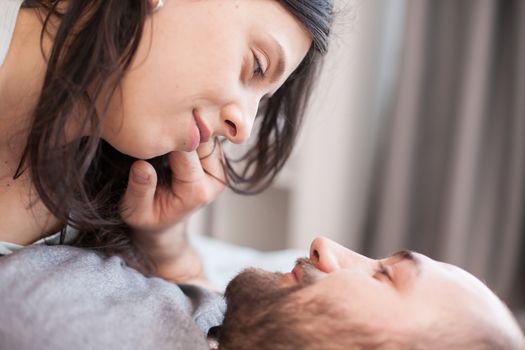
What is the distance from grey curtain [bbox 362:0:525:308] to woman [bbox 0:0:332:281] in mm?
1296

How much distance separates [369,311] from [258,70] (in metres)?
0.43

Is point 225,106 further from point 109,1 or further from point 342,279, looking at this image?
point 342,279

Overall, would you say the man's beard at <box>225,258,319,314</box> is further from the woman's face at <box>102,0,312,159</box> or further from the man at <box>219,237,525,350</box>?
the woman's face at <box>102,0,312,159</box>

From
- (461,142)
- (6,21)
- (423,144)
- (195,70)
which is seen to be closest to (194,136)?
(195,70)

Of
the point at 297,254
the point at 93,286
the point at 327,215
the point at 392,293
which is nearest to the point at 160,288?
the point at 93,286

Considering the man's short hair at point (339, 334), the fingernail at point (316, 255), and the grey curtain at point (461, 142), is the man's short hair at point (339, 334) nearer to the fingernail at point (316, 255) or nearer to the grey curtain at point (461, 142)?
the fingernail at point (316, 255)

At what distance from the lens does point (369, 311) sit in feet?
2.78

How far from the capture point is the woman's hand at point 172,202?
1.18 m

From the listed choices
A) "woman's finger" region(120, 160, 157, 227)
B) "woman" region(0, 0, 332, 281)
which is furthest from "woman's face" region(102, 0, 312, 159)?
"woman's finger" region(120, 160, 157, 227)

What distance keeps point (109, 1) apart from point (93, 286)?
16.6 inches

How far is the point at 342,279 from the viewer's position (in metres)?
0.89

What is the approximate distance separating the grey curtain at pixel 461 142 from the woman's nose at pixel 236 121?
4.72 ft

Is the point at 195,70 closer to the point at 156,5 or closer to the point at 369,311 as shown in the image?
the point at 156,5

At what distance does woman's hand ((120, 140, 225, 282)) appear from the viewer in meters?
1.18
